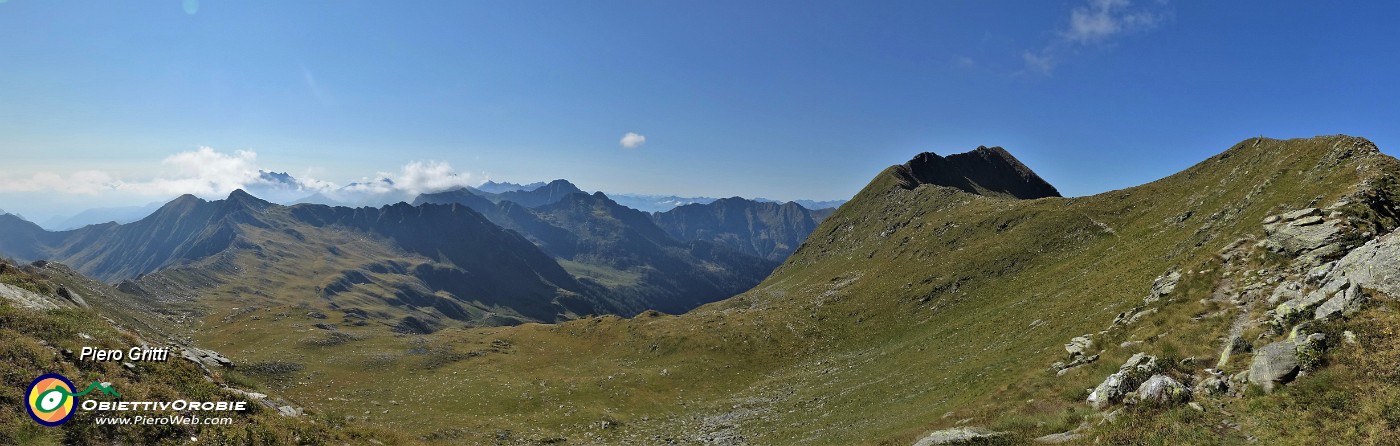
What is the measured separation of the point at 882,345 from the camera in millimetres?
69312

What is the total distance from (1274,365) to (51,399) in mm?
38796

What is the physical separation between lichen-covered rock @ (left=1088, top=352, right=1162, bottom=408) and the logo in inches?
1386

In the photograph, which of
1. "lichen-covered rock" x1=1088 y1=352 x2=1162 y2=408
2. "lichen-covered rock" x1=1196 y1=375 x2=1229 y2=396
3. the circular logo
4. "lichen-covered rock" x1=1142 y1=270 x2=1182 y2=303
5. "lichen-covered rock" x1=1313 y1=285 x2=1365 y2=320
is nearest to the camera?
the circular logo

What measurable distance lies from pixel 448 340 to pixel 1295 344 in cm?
10790

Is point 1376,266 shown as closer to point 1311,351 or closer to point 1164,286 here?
point 1311,351

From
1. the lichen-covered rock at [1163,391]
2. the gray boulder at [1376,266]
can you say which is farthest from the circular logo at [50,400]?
the gray boulder at [1376,266]

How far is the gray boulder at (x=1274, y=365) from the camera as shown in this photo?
54.5 ft

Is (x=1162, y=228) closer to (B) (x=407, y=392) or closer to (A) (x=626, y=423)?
(A) (x=626, y=423)

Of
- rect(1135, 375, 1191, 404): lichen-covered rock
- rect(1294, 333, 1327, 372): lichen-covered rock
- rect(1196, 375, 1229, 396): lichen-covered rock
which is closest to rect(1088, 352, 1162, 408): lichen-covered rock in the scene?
rect(1135, 375, 1191, 404): lichen-covered rock

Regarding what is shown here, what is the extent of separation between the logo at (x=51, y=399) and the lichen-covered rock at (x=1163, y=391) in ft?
115

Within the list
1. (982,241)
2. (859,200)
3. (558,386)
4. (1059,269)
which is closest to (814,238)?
(859,200)

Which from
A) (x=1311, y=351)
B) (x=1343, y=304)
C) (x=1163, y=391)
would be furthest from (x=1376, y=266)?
(x=1163, y=391)

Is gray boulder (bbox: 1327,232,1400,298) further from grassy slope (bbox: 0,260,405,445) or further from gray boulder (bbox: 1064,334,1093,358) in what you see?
grassy slope (bbox: 0,260,405,445)

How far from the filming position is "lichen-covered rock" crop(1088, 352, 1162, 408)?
20.2 meters
